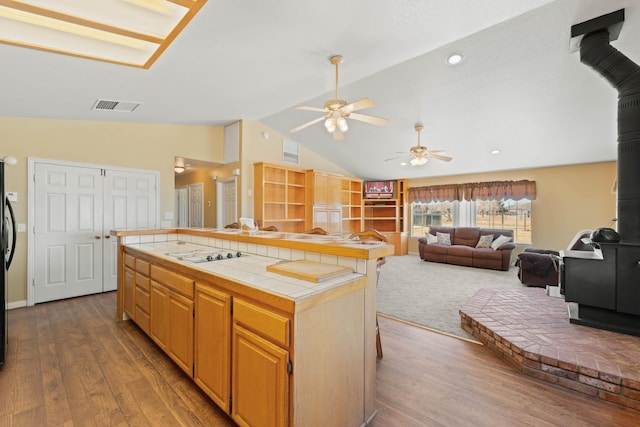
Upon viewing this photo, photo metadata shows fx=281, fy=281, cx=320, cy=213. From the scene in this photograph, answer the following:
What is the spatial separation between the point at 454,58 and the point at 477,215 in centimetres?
548

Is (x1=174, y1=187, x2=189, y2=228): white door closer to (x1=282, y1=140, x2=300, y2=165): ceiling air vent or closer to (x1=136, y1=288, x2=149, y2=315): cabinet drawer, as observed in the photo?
(x1=282, y1=140, x2=300, y2=165): ceiling air vent

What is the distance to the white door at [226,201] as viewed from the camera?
19.8 feet

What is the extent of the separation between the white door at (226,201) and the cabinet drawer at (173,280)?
354cm

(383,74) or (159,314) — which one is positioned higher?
(383,74)

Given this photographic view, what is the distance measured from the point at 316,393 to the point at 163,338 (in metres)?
1.60

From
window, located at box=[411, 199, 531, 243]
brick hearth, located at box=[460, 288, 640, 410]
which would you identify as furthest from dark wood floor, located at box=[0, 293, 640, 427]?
window, located at box=[411, 199, 531, 243]

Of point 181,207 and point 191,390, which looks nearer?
point 191,390

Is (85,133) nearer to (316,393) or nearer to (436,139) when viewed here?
(316,393)

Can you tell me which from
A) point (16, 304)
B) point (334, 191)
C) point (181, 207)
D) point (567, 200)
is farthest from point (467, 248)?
point (16, 304)

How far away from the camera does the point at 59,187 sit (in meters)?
4.09

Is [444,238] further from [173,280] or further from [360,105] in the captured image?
[173,280]

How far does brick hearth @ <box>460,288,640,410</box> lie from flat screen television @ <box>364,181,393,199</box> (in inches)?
219

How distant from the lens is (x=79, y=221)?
168 inches

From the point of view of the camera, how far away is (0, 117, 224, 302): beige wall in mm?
3771
